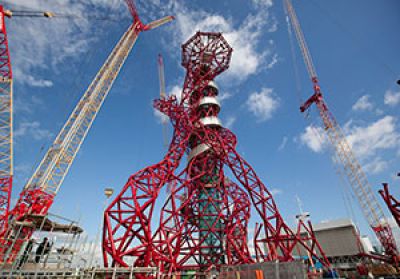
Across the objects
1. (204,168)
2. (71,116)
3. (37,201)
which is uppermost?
(71,116)

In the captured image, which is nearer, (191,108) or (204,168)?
(204,168)

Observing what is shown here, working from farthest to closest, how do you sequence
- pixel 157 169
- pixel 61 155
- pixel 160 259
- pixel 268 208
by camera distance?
pixel 61 155 < pixel 268 208 < pixel 157 169 < pixel 160 259

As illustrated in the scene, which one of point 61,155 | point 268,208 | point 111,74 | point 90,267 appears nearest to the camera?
point 90,267

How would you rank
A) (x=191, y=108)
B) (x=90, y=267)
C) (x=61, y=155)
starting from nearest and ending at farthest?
(x=90, y=267) → (x=191, y=108) → (x=61, y=155)

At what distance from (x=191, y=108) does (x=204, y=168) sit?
1040 cm

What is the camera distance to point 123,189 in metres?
21.8

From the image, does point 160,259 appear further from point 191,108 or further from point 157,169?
point 191,108

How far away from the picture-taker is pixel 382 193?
27.2 metres

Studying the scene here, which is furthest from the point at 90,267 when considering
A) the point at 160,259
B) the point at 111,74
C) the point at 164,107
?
the point at 111,74

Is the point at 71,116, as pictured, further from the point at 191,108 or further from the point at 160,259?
the point at 160,259

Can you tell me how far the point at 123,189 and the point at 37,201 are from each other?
64.7ft

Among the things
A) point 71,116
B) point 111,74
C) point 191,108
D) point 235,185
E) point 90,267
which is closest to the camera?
point 90,267

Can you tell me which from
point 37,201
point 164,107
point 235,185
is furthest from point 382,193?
point 37,201

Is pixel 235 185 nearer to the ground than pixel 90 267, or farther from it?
farther from it
